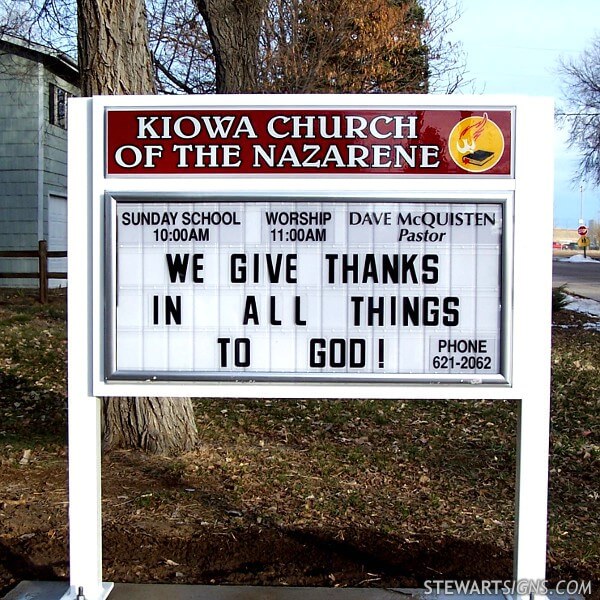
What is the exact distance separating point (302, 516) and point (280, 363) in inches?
72.1

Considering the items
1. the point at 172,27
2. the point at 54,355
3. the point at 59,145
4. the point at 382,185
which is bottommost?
the point at 54,355

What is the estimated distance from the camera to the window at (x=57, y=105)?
1928 cm

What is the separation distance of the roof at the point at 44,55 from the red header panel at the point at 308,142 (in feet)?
46.3

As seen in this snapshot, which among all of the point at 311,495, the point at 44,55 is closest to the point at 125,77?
the point at 311,495

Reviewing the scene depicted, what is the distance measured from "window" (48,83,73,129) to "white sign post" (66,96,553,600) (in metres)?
16.6

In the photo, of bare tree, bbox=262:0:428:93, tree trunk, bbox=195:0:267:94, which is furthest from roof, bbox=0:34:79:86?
tree trunk, bbox=195:0:267:94

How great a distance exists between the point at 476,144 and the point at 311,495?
296 centimetres

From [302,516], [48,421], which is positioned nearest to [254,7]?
[48,421]

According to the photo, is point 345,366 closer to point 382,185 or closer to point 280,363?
point 280,363

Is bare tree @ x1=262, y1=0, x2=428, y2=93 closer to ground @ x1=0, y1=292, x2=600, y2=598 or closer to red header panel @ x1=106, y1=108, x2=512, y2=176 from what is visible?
ground @ x1=0, y1=292, x2=600, y2=598

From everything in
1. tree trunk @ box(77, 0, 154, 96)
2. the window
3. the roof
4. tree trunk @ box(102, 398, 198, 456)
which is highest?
the roof

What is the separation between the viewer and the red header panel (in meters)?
3.62

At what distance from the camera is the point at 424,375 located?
3674 millimetres

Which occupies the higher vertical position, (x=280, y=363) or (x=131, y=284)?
(x=131, y=284)
